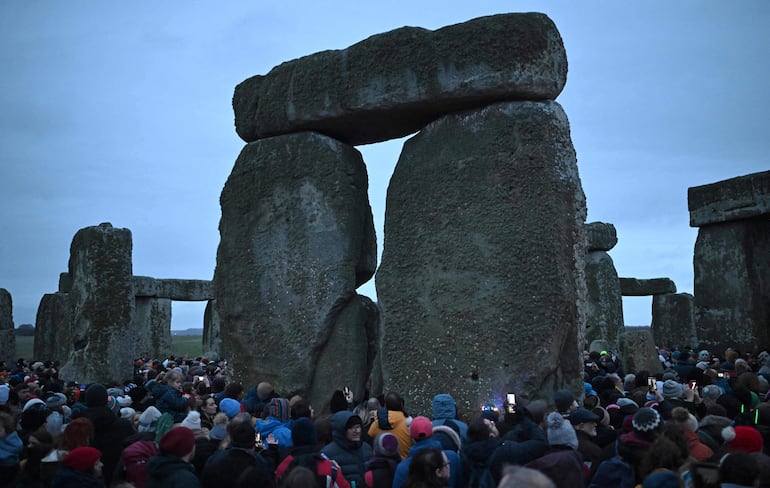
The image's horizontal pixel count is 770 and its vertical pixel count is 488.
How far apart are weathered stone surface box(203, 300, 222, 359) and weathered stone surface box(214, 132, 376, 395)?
31.2ft

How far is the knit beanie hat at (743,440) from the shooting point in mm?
3334

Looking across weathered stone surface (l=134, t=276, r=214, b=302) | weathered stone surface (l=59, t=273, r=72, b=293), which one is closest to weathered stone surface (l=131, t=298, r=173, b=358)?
weathered stone surface (l=134, t=276, r=214, b=302)

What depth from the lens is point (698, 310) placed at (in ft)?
41.2

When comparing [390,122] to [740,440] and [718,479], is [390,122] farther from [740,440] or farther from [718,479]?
[718,479]

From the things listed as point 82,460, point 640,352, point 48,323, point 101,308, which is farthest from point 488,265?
point 48,323

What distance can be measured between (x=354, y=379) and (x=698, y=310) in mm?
8378

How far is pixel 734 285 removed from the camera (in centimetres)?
1209

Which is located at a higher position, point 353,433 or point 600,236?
point 600,236

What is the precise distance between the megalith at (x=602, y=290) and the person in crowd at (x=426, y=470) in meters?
12.3

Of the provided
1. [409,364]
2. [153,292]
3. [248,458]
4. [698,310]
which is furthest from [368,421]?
[153,292]

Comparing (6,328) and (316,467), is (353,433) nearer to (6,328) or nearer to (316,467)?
(316,467)

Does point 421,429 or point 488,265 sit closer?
point 421,429

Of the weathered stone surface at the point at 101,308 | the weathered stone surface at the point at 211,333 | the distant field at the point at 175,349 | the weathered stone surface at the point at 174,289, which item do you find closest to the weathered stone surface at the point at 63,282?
the weathered stone surface at the point at 174,289

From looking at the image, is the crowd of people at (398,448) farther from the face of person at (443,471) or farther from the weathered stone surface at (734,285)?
the weathered stone surface at (734,285)
